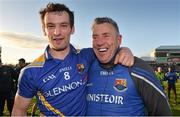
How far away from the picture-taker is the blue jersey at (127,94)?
386 cm

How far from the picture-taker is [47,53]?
417 centimetres

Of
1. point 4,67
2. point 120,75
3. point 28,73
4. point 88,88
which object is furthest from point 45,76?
point 4,67

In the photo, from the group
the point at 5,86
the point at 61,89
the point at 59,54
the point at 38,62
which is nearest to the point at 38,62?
the point at 38,62

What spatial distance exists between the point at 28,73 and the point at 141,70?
125 cm

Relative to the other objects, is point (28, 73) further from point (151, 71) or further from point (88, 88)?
point (151, 71)

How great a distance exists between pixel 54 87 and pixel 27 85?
306 mm

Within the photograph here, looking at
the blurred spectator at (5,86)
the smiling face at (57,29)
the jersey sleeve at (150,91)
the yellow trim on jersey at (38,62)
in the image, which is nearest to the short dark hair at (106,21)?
the smiling face at (57,29)

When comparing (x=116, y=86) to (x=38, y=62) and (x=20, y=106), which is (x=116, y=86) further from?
(x=20, y=106)

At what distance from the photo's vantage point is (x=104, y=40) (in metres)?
4.05

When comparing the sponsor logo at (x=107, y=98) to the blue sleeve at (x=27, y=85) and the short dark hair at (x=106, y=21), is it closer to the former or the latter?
the blue sleeve at (x=27, y=85)

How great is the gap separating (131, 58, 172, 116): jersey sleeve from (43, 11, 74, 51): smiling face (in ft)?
2.73

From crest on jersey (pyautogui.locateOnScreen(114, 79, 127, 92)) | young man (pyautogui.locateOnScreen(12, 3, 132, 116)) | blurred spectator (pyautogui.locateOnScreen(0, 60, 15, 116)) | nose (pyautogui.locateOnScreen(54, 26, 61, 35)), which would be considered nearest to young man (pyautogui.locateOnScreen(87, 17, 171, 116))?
crest on jersey (pyautogui.locateOnScreen(114, 79, 127, 92))

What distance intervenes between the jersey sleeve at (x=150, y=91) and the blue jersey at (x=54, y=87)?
66cm

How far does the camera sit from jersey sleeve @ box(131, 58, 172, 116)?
12.6 ft
